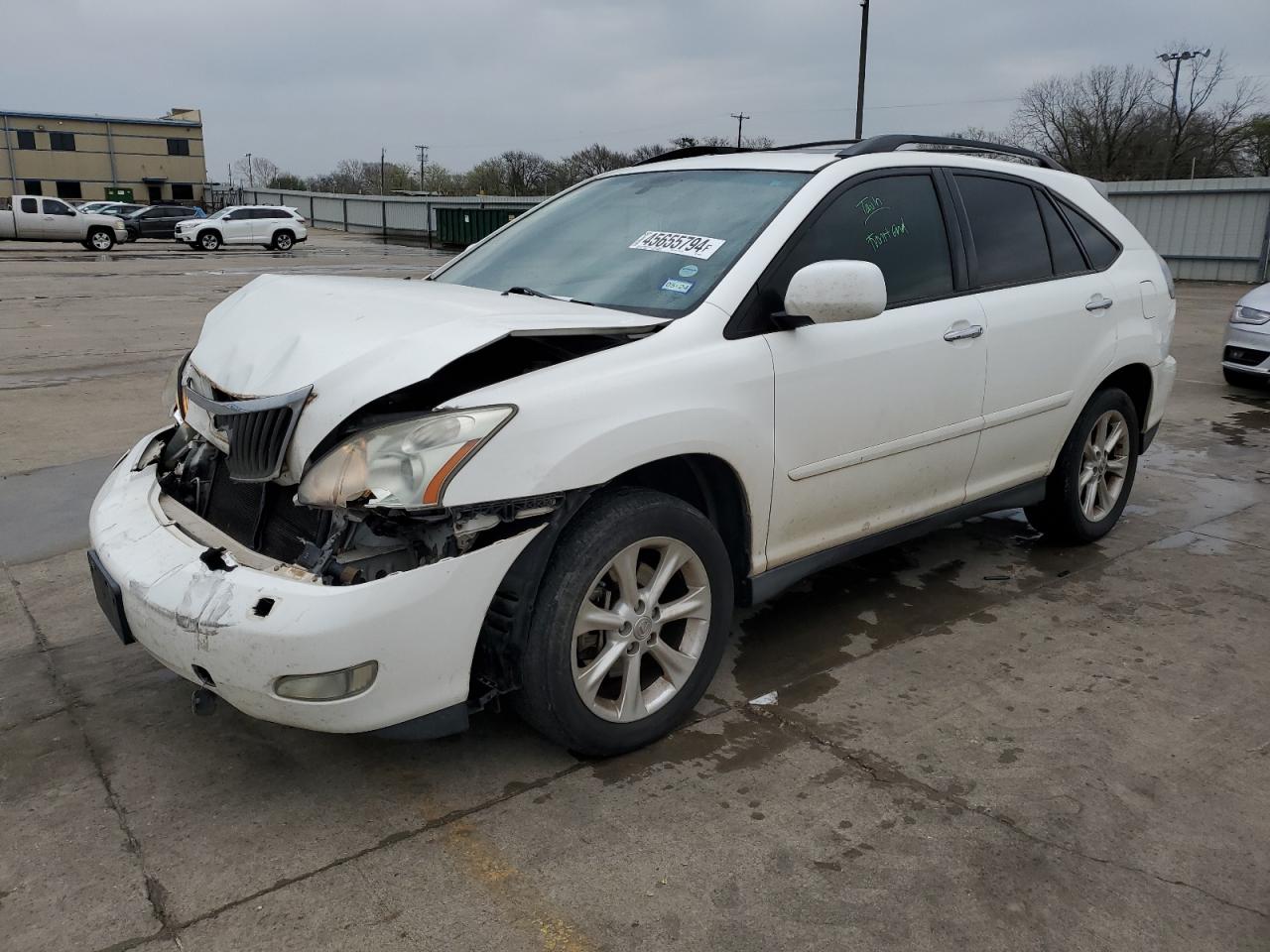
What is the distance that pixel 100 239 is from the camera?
31188 millimetres

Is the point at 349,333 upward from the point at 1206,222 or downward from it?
downward

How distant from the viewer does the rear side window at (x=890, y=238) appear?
3.46 meters

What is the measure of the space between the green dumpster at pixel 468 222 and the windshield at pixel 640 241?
29.1m

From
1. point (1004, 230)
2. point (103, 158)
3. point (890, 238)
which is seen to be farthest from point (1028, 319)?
point (103, 158)

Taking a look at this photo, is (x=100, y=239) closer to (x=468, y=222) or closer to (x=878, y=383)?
(x=468, y=222)

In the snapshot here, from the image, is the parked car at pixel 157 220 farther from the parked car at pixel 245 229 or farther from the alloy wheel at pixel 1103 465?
the alloy wheel at pixel 1103 465

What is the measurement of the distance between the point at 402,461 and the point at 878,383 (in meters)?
1.74

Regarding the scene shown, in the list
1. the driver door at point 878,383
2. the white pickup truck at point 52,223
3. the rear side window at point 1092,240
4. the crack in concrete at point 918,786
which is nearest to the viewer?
the crack in concrete at point 918,786

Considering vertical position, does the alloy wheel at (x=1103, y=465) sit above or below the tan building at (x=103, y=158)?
below

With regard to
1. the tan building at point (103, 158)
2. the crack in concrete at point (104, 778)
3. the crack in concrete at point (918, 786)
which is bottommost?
the crack in concrete at point (104, 778)

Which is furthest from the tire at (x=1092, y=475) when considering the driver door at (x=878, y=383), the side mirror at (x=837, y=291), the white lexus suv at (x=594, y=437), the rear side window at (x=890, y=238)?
the side mirror at (x=837, y=291)

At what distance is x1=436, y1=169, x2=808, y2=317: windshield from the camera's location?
10.9 ft

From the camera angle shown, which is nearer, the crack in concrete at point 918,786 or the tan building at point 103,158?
the crack in concrete at point 918,786

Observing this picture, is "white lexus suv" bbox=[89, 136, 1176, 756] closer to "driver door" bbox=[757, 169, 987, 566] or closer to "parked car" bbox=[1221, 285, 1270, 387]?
"driver door" bbox=[757, 169, 987, 566]
